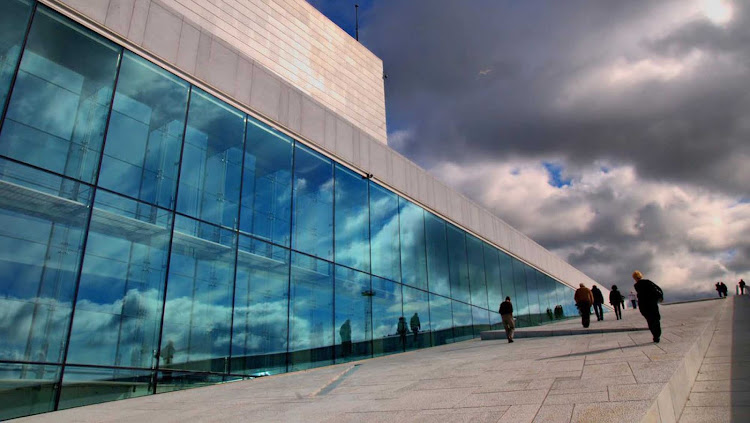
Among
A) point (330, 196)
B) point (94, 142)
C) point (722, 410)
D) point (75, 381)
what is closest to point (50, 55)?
point (94, 142)

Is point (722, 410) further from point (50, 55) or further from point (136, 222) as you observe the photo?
point (50, 55)

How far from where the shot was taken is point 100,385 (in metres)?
8.98

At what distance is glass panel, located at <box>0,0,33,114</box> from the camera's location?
8582mm

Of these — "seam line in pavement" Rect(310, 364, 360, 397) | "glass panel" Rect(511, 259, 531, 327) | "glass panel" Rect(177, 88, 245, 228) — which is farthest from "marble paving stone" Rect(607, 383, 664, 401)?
"glass panel" Rect(511, 259, 531, 327)

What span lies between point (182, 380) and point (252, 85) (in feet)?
25.8

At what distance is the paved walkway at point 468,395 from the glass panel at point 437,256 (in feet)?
35.0

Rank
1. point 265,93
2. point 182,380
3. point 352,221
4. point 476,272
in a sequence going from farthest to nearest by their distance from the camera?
1. point 476,272
2. point 352,221
3. point 265,93
4. point 182,380

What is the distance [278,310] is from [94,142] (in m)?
5.87

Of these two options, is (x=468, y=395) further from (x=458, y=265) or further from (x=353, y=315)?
(x=458, y=265)

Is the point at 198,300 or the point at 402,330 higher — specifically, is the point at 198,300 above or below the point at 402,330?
above

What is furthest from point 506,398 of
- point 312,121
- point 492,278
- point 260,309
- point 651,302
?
point 492,278

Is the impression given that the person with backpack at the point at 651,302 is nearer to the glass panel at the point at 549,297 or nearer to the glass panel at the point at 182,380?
the glass panel at the point at 182,380

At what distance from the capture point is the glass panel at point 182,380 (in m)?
9.88

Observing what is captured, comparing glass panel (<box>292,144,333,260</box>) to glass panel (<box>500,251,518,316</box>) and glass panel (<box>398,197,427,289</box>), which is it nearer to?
glass panel (<box>398,197,427,289</box>)
